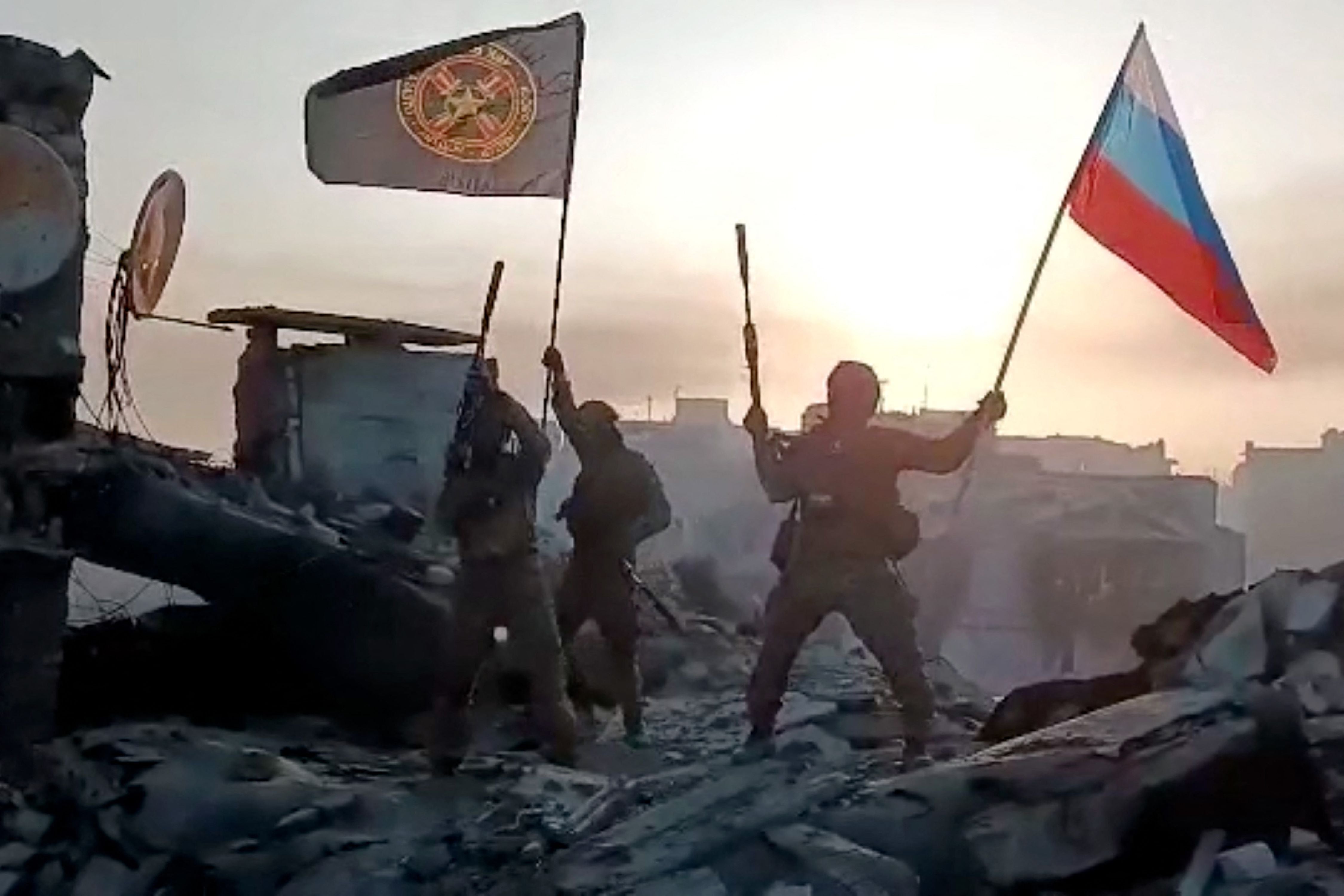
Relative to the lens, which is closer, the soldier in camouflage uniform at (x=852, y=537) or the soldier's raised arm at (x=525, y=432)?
the soldier in camouflage uniform at (x=852, y=537)

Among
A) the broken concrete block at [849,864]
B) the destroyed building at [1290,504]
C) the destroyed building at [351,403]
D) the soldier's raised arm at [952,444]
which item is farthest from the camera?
the destroyed building at [1290,504]

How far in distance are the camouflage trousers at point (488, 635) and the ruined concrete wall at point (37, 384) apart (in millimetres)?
1584

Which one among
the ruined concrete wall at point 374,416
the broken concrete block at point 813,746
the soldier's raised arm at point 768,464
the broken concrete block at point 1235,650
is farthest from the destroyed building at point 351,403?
the broken concrete block at point 1235,650

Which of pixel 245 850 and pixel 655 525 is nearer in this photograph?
pixel 245 850

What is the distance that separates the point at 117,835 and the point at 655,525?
299cm

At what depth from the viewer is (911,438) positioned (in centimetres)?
663

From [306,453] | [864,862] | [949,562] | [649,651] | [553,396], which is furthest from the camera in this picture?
[949,562]

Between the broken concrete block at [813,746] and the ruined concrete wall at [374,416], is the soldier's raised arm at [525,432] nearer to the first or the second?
the broken concrete block at [813,746]

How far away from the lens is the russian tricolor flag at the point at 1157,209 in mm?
6465

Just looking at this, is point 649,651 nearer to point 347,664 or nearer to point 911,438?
point 347,664

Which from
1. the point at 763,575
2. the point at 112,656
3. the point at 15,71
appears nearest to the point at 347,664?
the point at 112,656

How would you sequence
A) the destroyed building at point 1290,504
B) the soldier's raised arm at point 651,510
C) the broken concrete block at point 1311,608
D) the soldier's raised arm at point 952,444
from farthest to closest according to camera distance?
the destroyed building at point 1290,504, the soldier's raised arm at point 651,510, the soldier's raised arm at point 952,444, the broken concrete block at point 1311,608

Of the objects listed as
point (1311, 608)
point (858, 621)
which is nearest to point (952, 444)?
point (858, 621)

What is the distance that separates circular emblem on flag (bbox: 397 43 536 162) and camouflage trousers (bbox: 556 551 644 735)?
2003 mm
